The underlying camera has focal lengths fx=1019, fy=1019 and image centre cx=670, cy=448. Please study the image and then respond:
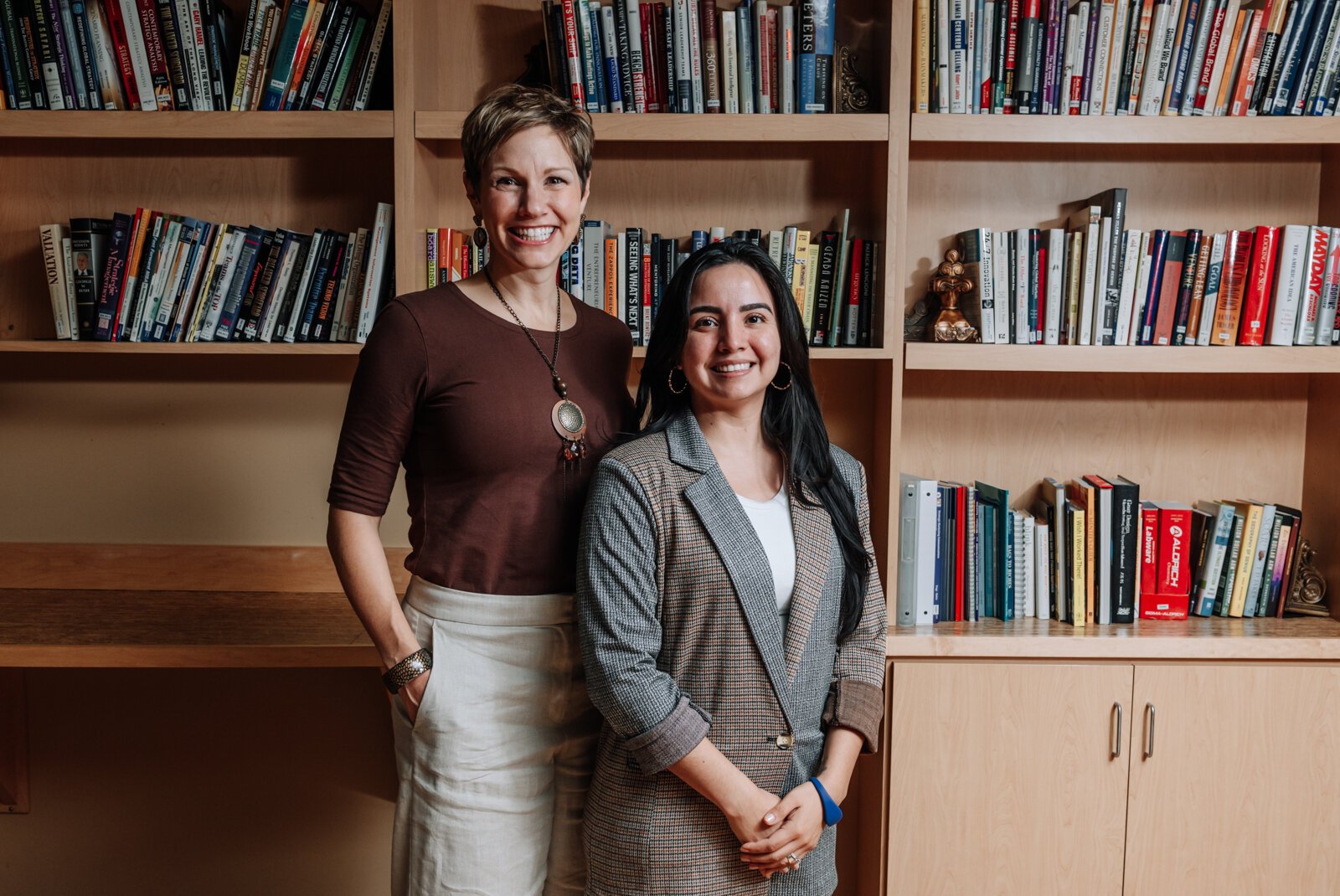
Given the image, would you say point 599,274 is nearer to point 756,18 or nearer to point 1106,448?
point 756,18

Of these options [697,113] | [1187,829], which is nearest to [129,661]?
[697,113]

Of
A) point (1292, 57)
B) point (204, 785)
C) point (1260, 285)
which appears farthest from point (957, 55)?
point (204, 785)

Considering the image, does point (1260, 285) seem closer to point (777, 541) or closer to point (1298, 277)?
point (1298, 277)

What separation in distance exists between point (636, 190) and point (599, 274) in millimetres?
287

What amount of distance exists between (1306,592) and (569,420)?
5.70ft

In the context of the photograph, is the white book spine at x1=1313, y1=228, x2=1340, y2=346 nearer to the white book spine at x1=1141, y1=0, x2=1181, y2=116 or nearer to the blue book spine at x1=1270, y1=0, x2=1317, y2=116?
the blue book spine at x1=1270, y1=0, x2=1317, y2=116

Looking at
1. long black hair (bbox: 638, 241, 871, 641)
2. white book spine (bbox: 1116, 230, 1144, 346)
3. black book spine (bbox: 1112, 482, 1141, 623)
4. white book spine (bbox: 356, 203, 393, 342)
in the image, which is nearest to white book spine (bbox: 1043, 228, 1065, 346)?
white book spine (bbox: 1116, 230, 1144, 346)

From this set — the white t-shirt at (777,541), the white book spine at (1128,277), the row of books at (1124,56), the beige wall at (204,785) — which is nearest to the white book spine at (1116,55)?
the row of books at (1124,56)

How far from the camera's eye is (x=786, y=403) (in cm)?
149

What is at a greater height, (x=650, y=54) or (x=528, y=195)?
(x=650, y=54)

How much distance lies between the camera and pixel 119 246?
2064mm

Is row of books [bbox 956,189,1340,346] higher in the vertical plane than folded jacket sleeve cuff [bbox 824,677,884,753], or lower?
higher

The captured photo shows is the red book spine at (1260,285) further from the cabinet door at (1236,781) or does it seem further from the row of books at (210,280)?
the row of books at (210,280)

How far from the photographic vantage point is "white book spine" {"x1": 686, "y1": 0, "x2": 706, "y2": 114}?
1996 mm
